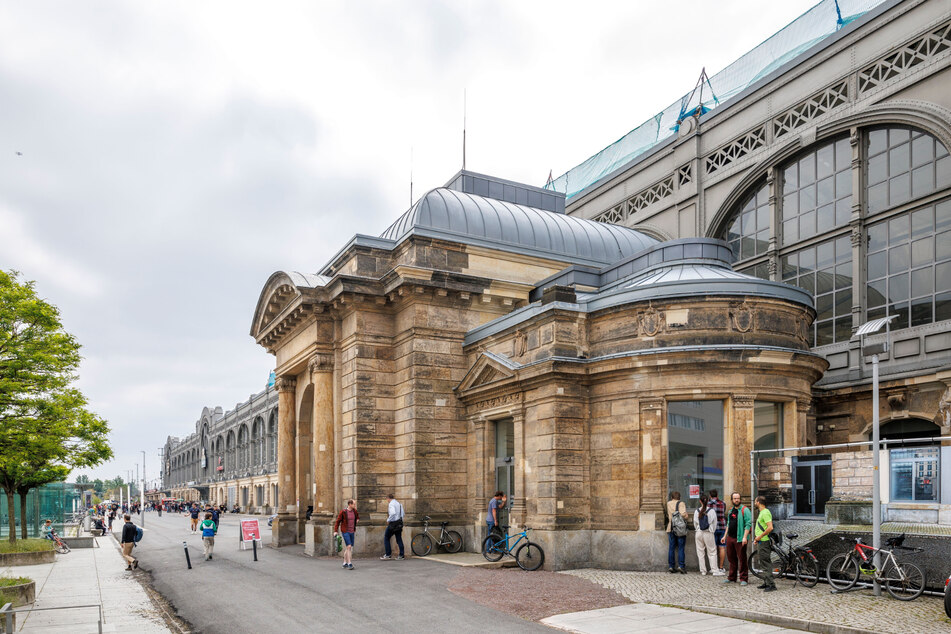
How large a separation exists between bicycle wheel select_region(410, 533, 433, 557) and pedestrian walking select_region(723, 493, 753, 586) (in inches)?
376

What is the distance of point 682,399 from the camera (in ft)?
60.1

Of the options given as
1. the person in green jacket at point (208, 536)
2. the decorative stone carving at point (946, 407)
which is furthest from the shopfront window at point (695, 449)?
the person in green jacket at point (208, 536)

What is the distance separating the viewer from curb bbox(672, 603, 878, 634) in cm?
1063

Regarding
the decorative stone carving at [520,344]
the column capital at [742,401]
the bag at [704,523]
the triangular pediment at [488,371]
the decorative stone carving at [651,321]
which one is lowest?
the bag at [704,523]

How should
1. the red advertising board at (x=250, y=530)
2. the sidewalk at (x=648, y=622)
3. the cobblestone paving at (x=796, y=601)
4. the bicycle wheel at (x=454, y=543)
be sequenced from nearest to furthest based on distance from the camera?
the cobblestone paving at (x=796, y=601), the sidewalk at (x=648, y=622), the bicycle wheel at (x=454, y=543), the red advertising board at (x=250, y=530)

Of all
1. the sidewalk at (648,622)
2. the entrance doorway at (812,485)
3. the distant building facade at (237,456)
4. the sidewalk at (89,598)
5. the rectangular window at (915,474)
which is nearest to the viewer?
the sidewalk at (648,622)

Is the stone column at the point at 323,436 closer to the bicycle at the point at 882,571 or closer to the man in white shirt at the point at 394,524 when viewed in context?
the man in white shirt at the point at 394,524

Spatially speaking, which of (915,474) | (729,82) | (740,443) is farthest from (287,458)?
(729,82)

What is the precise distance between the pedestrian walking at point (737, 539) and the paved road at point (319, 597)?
5.23m

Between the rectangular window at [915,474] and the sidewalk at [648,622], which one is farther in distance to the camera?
the rectangular window at [915,474]

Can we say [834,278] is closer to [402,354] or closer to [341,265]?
[402,354]

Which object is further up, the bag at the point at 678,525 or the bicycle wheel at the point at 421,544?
the bag at the point at 678,525

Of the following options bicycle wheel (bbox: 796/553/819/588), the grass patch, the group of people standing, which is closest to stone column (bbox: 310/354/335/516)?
the grass patch

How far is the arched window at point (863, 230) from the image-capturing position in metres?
22.1
